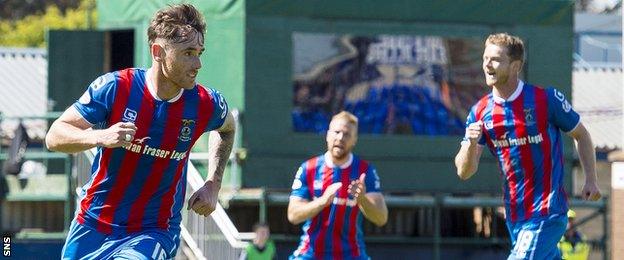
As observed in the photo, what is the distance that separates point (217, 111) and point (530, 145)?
10.6 ft

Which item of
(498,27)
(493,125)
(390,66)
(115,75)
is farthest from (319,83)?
(115,75)

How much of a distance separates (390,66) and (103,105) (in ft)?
50.4

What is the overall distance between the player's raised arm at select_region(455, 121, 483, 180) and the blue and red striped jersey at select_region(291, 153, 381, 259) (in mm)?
1921

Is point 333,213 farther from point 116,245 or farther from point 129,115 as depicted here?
point 129,115

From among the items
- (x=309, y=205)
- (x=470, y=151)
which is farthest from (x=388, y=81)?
(x=470, y=151)

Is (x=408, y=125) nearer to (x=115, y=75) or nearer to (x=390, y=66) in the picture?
(x=390, y=66)

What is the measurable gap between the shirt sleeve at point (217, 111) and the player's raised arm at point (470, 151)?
236 centimetres

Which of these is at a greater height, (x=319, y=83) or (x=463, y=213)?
(x=319, y=83)

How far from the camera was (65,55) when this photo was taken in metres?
24.6

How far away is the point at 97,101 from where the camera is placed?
29.1 feet

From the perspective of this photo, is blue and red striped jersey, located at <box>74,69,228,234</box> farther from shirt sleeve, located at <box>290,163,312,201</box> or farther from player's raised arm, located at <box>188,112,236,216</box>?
shirt sleeve, located at <box>290,163,312,201</box>

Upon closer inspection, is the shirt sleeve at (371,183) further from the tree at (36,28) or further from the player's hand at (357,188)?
the tree at (36,28)

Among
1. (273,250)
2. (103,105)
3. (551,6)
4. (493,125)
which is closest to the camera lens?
(103,105)

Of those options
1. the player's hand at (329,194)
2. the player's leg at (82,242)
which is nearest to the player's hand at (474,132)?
the player's hand at (329,194)
